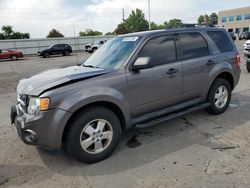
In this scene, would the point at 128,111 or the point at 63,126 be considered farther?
the point at 128,111

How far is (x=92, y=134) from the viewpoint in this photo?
357cm

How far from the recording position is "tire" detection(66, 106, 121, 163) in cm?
340

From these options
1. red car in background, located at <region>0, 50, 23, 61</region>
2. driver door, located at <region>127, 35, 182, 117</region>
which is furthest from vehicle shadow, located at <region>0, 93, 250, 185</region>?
red car in background, located at <region>0, 50, 23, 61</region>

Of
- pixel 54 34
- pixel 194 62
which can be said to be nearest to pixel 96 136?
pixel 194 62

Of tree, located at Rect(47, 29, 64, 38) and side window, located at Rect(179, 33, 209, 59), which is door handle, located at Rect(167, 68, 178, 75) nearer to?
side window, located at Rect(179, 33, 209, 59)

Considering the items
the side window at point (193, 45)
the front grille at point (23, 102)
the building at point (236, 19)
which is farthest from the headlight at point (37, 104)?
the building at point (236, 19)

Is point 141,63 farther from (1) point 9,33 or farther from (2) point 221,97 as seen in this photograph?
Answer: (1) point 9,33

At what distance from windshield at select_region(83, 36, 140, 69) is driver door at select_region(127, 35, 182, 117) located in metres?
0.23

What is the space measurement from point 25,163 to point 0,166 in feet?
1.14

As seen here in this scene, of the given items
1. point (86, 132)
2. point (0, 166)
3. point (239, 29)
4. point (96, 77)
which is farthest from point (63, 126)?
point (239, 29)

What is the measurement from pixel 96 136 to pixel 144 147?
88 centimetres

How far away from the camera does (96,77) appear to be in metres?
3.62

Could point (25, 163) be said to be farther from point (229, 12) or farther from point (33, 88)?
point (229, 12)

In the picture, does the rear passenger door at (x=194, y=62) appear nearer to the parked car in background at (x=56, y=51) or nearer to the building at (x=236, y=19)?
the parked car in background at (x=56, y=51)
